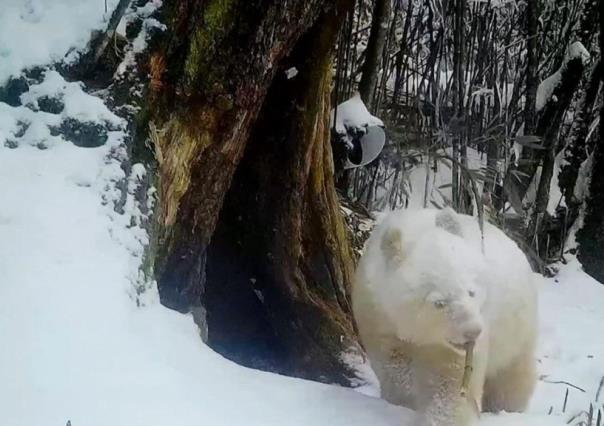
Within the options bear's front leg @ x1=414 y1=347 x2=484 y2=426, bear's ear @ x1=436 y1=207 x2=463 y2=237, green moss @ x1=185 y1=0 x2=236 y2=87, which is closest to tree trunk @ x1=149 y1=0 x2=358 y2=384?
green moss @ x1=185 y1=0 x2=236 y2=87

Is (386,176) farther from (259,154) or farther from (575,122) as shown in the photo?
(259,154)

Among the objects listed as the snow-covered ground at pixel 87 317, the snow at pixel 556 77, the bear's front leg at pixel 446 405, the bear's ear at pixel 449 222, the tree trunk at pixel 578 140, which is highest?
the snow at pixel 556 77

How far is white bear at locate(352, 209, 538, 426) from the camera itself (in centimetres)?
315

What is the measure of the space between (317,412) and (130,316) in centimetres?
73

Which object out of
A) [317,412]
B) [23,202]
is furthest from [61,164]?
[317,412]

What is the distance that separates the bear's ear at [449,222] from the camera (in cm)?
346

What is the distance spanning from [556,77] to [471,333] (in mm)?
5330

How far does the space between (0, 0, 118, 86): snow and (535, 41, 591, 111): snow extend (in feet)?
16.5

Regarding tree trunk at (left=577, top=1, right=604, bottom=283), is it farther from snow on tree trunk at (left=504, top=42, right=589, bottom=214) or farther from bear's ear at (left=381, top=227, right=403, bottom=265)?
bear's ear at (left=381, top=227, right=403, bottom=265)

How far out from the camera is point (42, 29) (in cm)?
345

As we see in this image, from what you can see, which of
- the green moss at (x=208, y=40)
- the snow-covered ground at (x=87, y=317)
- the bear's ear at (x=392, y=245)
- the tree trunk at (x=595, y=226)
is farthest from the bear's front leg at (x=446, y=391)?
the tree trunk at (x=595, y=226)

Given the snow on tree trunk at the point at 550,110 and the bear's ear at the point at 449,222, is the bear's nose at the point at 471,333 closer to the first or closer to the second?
the bear's ear at the point at 449,222

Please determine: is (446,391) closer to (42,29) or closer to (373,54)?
(42,29)

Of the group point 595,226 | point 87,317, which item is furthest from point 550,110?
point 87,317
